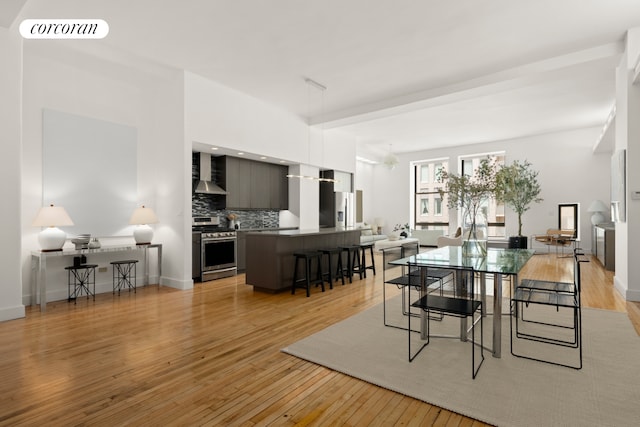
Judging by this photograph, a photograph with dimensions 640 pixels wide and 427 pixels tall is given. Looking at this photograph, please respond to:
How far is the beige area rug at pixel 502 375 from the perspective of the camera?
2.05 m

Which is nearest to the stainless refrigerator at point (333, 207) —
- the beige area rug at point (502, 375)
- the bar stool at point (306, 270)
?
the bar stool at point (306, 270)

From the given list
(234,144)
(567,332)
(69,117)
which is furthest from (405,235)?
(69,117)

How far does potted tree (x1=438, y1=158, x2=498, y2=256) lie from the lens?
314cm

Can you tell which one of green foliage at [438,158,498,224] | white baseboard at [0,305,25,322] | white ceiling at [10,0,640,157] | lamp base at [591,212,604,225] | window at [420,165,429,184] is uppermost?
white ceiling at [10,0,640,157]

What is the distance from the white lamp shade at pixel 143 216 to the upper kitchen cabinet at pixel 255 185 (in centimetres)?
163

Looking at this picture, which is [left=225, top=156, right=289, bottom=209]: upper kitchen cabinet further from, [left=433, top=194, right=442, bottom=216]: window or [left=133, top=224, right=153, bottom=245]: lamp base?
[left=433, top=194, right=442, bottom=216]: window

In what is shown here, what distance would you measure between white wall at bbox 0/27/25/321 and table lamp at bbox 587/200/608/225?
11.3 metres

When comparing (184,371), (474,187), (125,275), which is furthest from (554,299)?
(125,275)

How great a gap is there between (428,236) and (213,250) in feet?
25.3

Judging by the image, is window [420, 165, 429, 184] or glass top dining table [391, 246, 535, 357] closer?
glass top dining table [391, 246, 535, 357]

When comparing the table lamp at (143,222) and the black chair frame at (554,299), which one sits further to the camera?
the table lamp at (143,222)

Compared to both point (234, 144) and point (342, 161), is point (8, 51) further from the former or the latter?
point (342, 161)

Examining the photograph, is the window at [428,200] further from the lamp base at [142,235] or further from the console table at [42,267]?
the console table at [42,267]

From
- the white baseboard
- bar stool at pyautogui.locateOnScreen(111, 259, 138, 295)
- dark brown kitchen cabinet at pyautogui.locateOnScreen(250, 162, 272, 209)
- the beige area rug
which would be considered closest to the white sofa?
dark brown kitchen cabinet at pyautogui.locateOnScreen(250, 162, 272, 209)
